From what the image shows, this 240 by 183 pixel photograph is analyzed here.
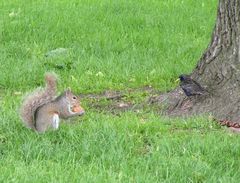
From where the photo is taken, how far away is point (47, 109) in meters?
5.32

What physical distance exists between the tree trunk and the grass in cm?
28

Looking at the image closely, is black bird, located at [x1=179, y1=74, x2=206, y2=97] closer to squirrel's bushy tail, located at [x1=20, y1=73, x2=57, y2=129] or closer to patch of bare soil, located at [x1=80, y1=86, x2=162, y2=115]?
patch of bare soil, located at [x1=80, y1=86, x2=162, y2=115]

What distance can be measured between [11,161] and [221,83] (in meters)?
2.17

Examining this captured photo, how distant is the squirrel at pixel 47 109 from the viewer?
5293mm

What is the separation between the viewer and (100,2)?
10.8 meters

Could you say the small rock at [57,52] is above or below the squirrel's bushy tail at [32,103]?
below

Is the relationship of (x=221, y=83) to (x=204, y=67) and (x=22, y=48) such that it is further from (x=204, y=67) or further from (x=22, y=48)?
(x=22, y=48)

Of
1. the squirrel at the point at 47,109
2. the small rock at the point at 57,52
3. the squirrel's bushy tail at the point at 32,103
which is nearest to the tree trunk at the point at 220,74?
the squirrel at the point at 47,109

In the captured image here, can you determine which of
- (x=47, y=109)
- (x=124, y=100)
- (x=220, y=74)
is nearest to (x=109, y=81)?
(x=124, y=100)

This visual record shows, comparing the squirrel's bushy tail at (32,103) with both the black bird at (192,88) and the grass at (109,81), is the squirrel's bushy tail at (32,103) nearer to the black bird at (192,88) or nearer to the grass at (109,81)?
the grass at (109,81)

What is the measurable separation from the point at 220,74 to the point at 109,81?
5.08 feet

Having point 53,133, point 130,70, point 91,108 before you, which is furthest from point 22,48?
point 53,133

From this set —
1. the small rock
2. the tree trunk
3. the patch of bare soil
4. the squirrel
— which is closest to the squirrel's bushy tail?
the squirrel

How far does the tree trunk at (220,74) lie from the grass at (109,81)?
28 centimetres
